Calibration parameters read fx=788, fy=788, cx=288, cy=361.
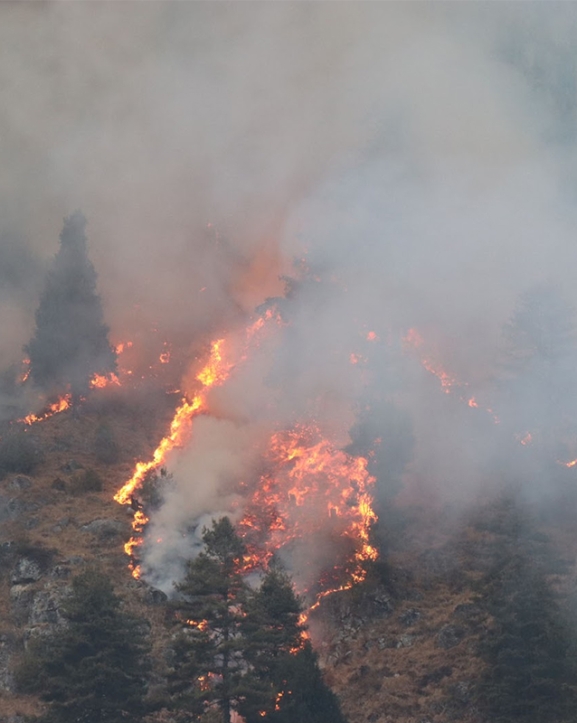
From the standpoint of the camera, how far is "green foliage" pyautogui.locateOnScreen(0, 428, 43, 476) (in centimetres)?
7152

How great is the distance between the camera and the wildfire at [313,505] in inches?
2459

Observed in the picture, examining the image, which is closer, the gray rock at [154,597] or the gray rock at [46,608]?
the gray rock at [46,608]

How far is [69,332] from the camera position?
87.4 m

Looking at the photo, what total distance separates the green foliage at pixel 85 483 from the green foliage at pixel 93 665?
25606mm

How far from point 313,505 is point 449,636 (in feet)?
59.4

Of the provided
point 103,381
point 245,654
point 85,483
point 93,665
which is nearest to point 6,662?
point 93,665

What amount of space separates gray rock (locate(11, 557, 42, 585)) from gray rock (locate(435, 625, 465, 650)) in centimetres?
2910

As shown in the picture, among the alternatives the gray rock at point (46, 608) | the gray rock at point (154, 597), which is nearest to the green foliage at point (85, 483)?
the gray rock at point (46, 608)

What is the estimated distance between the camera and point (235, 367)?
90000mm

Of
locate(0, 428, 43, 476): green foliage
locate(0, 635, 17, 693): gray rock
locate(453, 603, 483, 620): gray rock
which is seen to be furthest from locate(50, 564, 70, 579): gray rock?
locate(453, 603, 483, 620): gray rock

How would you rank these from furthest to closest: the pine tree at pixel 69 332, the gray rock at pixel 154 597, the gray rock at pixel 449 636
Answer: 1. the pine tree at pixel 69 332
2. the gray rock at pixel 154 597
3. the gray rock at pixel 449 636

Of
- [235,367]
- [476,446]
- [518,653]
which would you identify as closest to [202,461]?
[235,367]

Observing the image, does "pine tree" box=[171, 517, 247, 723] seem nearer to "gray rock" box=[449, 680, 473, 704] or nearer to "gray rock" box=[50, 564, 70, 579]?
"gray rock" box=[449, 680, 473, 704]

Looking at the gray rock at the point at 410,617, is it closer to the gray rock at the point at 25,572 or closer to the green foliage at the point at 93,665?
the green foliage at the point at 93,665
